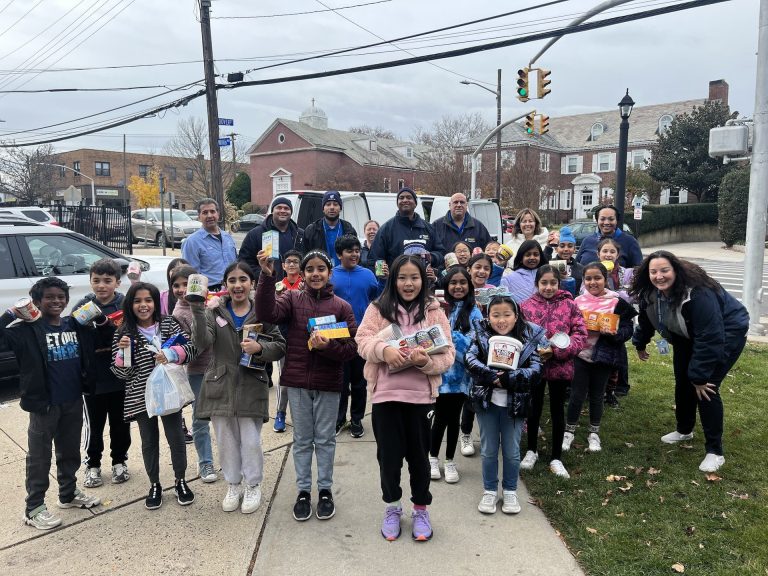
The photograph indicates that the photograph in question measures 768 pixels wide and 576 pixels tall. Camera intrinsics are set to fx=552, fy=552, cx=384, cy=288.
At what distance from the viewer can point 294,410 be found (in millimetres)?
3617

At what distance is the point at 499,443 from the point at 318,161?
153 feet

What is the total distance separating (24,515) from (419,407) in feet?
8.75

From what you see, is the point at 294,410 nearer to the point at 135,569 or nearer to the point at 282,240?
the point at 135,569

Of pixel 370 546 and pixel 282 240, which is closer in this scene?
pixel 370 546

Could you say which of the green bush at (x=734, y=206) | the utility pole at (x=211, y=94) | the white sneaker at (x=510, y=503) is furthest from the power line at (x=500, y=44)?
the green bush at (x=734, y=206)

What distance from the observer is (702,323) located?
406 centimetres

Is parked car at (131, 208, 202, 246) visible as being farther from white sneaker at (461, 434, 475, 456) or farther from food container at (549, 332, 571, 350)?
food container at (549, 332, 571, 350)

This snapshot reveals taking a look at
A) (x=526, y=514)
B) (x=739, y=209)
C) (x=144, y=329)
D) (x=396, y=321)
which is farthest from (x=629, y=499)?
(x=739, y=209)

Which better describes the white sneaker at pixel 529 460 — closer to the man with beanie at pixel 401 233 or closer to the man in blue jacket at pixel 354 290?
the man in blue jacket at pixel 354 290

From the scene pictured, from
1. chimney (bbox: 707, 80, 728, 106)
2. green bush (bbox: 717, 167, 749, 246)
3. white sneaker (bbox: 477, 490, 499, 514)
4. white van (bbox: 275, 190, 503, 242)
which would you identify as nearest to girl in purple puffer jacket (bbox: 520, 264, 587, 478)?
white sneaker (bbox: 477, 490, 499, 514)

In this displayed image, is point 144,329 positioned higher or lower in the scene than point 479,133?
lower

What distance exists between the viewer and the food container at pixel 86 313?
11.6 ft

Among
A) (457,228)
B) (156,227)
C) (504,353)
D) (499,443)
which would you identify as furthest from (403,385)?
(156,227)

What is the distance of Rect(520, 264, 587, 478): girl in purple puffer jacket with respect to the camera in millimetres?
4109
